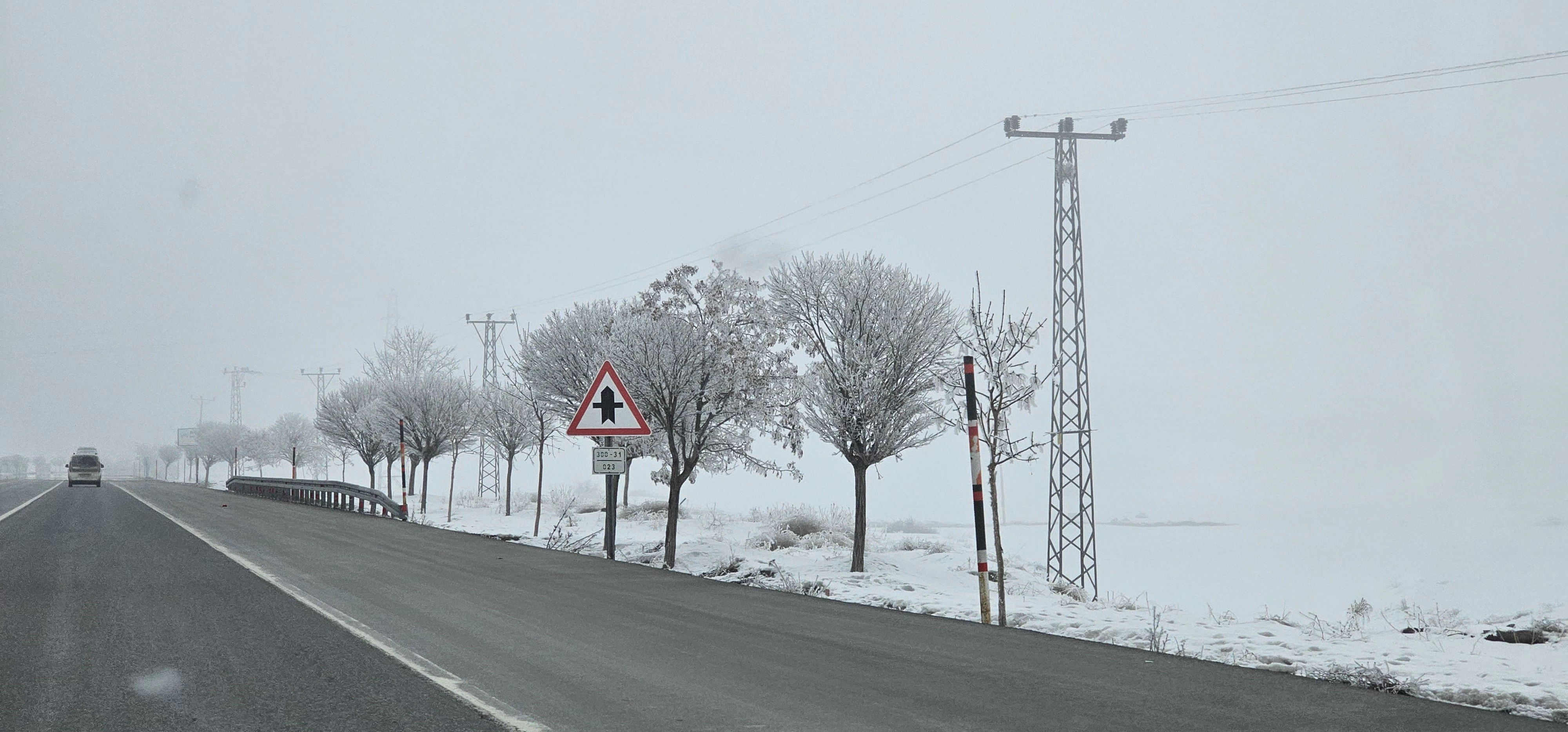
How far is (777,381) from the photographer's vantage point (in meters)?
21.1

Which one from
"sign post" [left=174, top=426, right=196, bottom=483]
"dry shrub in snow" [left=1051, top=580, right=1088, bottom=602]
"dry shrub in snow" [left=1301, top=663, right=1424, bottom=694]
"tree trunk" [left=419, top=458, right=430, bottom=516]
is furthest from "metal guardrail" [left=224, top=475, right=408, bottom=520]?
"sign post" [left=174, top=426, right=196, bottom=483]

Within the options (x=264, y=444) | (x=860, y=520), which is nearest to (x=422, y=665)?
(x=860, y=520)

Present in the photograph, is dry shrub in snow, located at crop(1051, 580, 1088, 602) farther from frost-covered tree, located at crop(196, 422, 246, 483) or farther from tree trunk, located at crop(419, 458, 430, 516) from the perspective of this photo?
frost-covered tree, located at crop(196, 422, 246, 483)

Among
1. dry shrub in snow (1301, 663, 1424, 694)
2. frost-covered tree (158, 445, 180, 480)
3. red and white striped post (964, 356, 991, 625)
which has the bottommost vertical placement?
frost-covered tree (158, 445, 180, 480)

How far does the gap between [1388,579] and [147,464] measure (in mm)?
214101

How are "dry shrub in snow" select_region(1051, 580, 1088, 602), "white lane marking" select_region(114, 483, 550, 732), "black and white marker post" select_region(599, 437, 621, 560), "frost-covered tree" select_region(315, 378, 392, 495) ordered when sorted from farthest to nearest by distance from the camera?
"frost-covered tree" select_region(315, 378, 392, 495) → "dry shrub in snow" select_region(1051, 580, 1088, 602) → "black and white marker post" select_region(599, 437, 621, 560) → "white lane marking" select_region(114, 483, 550, 732)

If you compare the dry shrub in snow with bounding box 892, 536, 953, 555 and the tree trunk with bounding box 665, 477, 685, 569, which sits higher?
the tree trunk with bounding box 665, 477, 685, 569

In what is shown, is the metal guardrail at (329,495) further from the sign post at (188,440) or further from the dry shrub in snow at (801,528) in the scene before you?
the sign post at (188,440)

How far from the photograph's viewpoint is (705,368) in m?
20.1

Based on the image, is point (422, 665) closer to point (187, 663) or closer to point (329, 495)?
point (187, 663)

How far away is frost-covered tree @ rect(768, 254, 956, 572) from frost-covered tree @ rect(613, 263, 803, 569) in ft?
2.86

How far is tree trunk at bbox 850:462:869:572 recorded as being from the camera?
20.7m

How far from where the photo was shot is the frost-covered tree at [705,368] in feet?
65.4

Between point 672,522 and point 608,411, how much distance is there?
11.5ft
